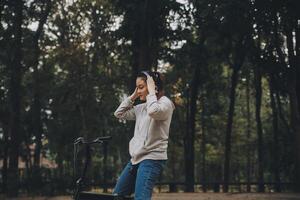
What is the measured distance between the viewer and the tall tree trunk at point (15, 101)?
54.3 feet

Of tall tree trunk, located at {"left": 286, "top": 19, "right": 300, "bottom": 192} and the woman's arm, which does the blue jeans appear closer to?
the woman's arm

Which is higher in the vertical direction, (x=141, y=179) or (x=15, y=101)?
(x=15, y=101)

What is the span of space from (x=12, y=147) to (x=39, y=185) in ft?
5.70

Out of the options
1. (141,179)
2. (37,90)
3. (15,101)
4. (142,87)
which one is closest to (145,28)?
(15,101)

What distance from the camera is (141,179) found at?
12.3 ft

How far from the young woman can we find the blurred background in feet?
32.5

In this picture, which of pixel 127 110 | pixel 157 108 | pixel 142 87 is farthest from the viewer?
pixel 127 110

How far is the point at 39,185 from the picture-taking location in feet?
57.6

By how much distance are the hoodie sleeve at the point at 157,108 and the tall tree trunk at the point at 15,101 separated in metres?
13.5

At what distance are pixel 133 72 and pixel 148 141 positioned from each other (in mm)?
15526

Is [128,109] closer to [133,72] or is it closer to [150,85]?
[150,85]

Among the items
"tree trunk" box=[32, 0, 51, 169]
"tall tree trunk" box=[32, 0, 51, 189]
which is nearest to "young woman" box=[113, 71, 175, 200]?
"tall tree trunk" box=[32, 0, 51, 189]

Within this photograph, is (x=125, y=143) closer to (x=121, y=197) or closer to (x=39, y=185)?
(x=39, y=185)

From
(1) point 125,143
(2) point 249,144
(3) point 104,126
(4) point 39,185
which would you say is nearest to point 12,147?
(4) point 39,185
